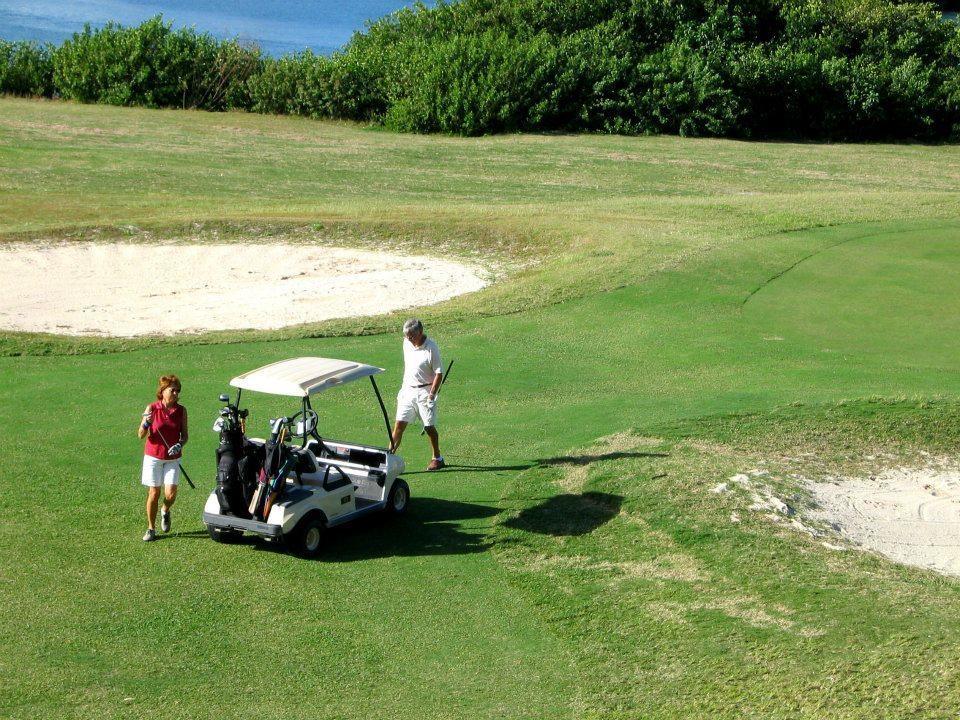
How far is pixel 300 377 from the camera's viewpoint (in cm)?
1059

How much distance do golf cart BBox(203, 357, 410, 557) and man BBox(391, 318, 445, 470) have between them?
1360mm

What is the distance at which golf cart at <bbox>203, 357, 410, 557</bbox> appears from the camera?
9930 mm

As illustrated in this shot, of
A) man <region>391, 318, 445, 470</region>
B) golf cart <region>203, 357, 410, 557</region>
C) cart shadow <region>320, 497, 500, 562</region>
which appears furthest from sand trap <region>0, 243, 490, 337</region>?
cart shadow <region>320, 497, 500, 562</region>

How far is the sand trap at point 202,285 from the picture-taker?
22828 millimetres

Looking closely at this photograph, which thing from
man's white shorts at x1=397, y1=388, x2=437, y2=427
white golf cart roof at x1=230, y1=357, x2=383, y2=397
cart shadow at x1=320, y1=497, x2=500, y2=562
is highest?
white golf cart roof at x1=230, y1=357, x2=383, y2=397

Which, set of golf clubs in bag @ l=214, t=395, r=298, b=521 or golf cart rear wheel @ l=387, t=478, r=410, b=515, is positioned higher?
set of golf clubs in bag @ l=214, t=395, r=298, b=521

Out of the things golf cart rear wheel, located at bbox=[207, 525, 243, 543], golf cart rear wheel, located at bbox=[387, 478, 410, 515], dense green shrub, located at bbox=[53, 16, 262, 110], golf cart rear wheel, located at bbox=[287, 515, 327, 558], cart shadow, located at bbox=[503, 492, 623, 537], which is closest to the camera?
golf cart rear wheel, located at bbox=[287, 515, 327, 558]

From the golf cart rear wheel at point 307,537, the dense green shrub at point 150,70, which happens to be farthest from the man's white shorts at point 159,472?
the dense green shrub at point 150,70

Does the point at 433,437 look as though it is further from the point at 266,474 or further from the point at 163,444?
the point at 163,444

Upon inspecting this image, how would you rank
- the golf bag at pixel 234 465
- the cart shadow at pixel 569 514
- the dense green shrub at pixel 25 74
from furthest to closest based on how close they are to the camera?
the dense green shrub at pixel 25 74, the cart shadow at pixel 569 514, the golf bag at pixel 234 465

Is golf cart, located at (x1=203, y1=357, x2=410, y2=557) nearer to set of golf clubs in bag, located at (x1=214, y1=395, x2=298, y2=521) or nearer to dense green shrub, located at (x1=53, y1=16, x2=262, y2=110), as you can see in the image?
set of golf clubs in bag, located at (x1=214, y1=395, x2=298, y2=521)

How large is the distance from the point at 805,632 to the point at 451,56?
164 ft

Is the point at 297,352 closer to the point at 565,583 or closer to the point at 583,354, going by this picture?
the point at 583,354

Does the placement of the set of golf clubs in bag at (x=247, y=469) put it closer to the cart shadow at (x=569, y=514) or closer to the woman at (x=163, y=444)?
the woman at (x=163, y=444)
